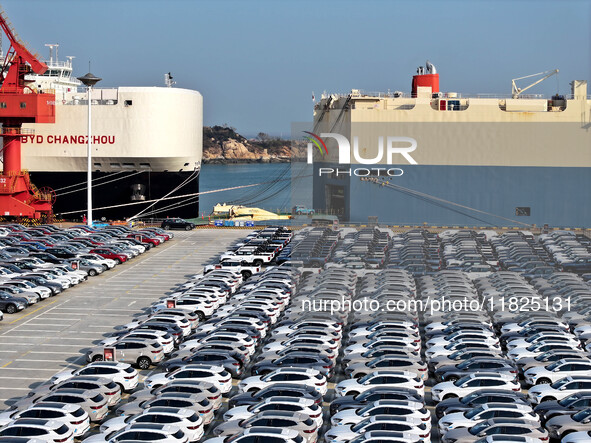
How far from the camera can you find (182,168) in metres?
58.8

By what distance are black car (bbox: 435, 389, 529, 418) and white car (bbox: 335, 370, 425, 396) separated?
93cm

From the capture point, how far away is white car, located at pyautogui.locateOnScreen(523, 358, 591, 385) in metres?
21.1

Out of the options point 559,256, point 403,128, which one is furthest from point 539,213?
point 559,256

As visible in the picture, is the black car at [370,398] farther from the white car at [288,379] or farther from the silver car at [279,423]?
the silver car at [279,423]

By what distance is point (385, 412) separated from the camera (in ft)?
58.6

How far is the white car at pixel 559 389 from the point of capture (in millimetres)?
19812

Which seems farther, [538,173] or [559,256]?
[538,173]

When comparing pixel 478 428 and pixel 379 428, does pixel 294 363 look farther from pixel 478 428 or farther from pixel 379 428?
pixel 478 428

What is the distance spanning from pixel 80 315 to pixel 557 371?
55.7ft

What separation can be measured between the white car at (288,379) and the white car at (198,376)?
0.40 meters

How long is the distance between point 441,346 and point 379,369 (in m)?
3.18

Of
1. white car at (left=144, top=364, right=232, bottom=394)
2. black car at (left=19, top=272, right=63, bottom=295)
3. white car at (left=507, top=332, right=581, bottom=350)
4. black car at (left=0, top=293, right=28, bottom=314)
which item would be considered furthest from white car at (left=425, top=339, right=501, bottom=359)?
black car at (left=19, top=272, right=63, bottom=295)

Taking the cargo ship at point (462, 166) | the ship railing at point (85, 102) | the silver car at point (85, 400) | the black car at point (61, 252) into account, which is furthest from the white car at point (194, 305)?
the ship railing at point (85, 102)

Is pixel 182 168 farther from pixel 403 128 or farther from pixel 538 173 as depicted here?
pixel 538 173
